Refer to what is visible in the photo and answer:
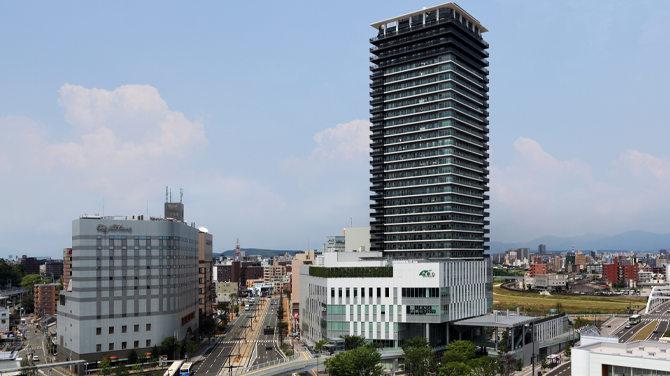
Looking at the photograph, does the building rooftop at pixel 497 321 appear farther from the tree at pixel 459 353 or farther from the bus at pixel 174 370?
the bus at pixel 174 370

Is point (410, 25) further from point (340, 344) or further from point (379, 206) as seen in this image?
point (340, 344)

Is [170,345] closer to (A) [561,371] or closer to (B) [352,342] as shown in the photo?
(B) [352,342]

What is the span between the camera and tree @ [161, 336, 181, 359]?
4963 inches

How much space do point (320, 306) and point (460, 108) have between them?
90.0 meters

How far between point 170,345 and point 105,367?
1740cm

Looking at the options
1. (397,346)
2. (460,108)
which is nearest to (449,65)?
(460,108)

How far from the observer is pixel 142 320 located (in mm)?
126938

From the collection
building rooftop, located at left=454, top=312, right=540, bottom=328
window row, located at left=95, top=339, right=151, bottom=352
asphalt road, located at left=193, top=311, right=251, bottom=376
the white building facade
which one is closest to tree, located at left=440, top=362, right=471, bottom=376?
building rooftop, located at left=454, top=312, right=540, bottom=328

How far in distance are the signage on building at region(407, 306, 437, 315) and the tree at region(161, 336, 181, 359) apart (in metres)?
54.7

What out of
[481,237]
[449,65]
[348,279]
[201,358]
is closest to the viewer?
[348,279]

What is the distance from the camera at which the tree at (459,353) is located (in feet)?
346

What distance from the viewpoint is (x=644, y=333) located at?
566ft

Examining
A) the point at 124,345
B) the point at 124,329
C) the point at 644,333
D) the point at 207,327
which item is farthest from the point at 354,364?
the point at 644,333

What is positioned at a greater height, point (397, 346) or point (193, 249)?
point (193, 249)
